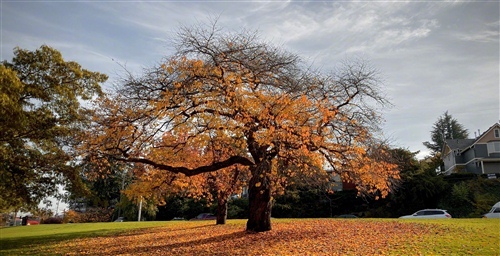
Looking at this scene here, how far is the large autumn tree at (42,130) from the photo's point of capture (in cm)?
1825

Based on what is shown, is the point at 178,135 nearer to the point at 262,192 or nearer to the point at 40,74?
the point at 262,192

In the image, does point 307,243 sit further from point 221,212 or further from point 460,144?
point 460,144

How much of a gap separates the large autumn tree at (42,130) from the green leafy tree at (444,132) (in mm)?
69759

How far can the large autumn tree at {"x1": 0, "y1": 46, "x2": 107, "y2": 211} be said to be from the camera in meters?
18.2

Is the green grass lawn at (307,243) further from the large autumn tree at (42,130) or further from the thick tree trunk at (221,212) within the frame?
the thick tree trunk at (221,212)

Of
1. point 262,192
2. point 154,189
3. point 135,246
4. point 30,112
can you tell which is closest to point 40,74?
point 30,112

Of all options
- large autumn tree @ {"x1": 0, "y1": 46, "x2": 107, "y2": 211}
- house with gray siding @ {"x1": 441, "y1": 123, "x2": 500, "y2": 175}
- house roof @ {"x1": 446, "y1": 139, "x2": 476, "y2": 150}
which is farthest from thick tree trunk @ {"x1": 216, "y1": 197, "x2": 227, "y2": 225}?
house roof @ {"x1": 446, "y1": 139, "x2": 476, "y2": 150}

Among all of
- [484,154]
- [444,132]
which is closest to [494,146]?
[484,154]

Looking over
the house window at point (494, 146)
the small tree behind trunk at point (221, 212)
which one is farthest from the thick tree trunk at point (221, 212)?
the house window at point (494, 146)

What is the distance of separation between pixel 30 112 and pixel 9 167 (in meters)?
2.88

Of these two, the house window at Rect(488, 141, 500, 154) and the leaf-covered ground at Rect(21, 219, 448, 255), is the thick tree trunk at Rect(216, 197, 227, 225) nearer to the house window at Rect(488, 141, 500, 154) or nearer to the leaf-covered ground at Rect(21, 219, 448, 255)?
the leaf-covered ground at Rect(21, 219, 448, 255)

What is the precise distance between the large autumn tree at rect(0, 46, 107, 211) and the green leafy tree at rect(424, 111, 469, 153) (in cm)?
6976

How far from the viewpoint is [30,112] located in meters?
18.4

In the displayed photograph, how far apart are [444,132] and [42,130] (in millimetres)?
74229
